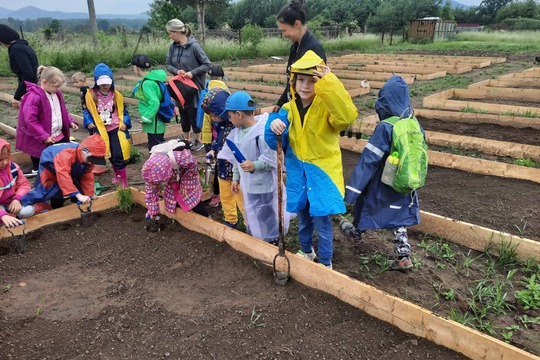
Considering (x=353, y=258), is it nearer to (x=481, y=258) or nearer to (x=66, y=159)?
(x=481, y=258)

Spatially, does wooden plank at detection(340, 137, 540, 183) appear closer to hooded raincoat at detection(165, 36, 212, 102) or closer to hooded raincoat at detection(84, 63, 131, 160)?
hooded raincoat at detection(165, 36, 212, 102)

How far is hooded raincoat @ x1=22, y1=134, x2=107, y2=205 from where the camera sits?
3.87m

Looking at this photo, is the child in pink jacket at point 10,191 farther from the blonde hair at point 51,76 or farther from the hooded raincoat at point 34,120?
the blonde hair at point 51,76

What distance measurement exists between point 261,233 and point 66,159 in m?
1.97

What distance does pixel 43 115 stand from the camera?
4789mm

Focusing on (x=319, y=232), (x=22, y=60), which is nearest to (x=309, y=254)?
(x=319, y=232)

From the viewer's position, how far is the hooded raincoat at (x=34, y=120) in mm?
4664

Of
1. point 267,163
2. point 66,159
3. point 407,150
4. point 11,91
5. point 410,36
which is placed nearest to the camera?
point 407,150

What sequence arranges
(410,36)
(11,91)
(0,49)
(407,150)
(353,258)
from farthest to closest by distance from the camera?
(410,36) → (0,49) → (11,91) → (353,258) → (407,150)

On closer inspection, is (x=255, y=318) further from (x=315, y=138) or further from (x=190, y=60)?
(x=190, y=60)

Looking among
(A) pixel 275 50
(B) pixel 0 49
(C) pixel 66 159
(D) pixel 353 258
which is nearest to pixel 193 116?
(C) pixel 66 159

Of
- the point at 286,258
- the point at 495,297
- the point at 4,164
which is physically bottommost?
the point at 495,297

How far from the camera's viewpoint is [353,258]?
11.9 feet

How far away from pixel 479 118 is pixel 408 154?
559 centimetres
